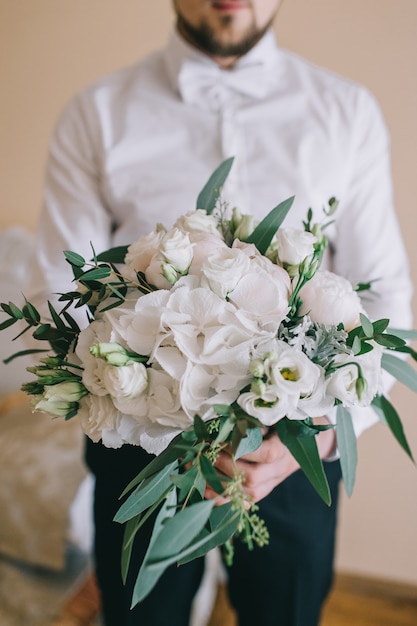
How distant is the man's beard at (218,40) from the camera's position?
91 cm

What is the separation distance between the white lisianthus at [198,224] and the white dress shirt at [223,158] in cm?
33

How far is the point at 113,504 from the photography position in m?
0.89

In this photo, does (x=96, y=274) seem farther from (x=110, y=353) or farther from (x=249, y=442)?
(x=249, y=442)

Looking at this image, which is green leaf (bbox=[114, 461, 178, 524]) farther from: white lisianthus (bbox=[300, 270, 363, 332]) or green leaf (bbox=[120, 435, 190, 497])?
white lisianthus (bbox=[300, 270, 363, 332])

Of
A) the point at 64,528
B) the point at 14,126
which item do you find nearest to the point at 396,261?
the point at 64,528

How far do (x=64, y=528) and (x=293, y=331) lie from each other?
960 mm

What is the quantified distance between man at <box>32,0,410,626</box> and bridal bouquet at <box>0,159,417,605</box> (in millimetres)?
378

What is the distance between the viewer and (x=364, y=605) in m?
1.58

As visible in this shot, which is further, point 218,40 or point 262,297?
point 218,40

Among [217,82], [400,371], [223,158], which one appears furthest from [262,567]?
[217,82]

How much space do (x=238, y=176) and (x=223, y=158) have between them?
0.04 meters

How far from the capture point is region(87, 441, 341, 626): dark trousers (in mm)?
912

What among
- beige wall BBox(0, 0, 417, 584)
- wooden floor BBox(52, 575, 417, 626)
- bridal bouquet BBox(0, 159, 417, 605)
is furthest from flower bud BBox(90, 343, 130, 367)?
wooden floor BBox(52, 575, 417, 626)

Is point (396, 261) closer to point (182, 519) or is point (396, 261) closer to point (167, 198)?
point (167, 198)
